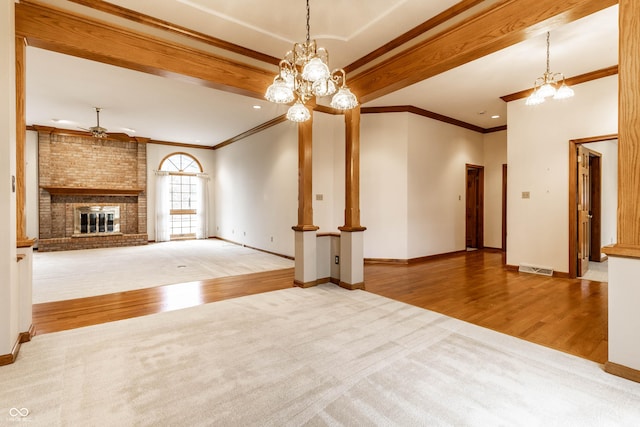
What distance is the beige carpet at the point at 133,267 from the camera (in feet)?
14.8

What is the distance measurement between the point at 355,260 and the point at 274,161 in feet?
12.9

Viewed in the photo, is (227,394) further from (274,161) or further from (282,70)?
(274,161)

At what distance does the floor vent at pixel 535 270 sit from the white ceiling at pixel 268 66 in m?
2.93

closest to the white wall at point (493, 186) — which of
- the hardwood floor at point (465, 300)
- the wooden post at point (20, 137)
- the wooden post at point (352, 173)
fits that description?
the hardwood floor at point (465, 300)

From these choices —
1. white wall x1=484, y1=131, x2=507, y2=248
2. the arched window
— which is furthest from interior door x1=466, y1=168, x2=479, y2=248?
the arched window

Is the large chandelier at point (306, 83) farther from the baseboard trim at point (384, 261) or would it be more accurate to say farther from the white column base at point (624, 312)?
the baseboard trim at point (384, 261)

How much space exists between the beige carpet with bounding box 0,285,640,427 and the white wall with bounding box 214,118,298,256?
13.2 ft

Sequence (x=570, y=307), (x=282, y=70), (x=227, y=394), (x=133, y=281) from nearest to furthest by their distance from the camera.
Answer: (x=227, y=394)
(x=282, y=70)
(x=570, y=307)
(x=133, y=281)

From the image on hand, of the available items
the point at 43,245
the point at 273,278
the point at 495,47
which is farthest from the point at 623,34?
the point at 43,245

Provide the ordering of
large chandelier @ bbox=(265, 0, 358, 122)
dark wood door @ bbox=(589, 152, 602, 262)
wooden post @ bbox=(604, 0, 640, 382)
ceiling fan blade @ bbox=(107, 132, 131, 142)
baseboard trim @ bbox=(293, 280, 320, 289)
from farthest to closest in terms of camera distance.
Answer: ceiling fan blade @ bbox=(107, 132, 131, 142), dark wood door @ bbox=(589, 152, 602, 262), baseboard trim @ bbox=(293, 280, 320, 289), large chandelier @ bbox=(265, 0, 358, 122), wooden post @ bbox=(604, 0, 640, 382)

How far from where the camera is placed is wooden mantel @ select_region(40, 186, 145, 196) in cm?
820

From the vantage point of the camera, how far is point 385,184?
631 centimetres

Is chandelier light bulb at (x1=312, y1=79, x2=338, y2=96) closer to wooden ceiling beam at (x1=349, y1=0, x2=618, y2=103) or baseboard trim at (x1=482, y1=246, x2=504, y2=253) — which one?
wooden ceiling beam at (x1=349, y1=0, x2=618, y2=103)

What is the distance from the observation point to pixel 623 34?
2105 mm
